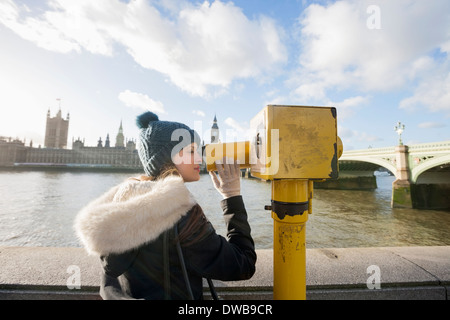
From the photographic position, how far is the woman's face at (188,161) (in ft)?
3.57

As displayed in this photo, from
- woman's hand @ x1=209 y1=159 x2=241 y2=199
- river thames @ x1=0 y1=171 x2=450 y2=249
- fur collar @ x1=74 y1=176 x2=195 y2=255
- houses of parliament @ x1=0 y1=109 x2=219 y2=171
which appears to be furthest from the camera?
houses of parliament @ x1=0 y1=109 x2=219 y2=171

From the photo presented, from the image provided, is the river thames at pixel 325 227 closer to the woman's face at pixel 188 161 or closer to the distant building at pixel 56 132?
the woman's face at pixel 188 161

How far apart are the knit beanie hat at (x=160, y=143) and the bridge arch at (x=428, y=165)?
18036mm

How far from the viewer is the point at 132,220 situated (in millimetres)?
755

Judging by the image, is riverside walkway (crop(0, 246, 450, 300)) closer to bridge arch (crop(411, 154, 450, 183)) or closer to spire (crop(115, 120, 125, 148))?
bridge arch (crop(411, 154, 450, 183))

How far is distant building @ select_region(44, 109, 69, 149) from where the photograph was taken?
80.1 metres

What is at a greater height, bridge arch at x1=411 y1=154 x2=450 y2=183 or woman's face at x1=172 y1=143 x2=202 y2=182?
bridge arch at x1=411 y1=154 x2=450 y2=183

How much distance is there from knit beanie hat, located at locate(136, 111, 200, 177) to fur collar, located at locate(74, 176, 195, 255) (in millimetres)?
243

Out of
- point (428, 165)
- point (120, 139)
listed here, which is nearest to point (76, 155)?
point (120, 139)

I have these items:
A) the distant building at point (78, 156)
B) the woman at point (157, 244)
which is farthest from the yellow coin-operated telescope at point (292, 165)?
the distant building at point (78, 156)

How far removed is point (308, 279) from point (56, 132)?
101628 mm

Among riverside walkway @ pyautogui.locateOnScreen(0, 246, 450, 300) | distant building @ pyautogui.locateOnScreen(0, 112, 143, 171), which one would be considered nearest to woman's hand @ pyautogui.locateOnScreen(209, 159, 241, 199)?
riverside walkway @ pyautogui.locateOnScreen(0, 246, 450, 300)
